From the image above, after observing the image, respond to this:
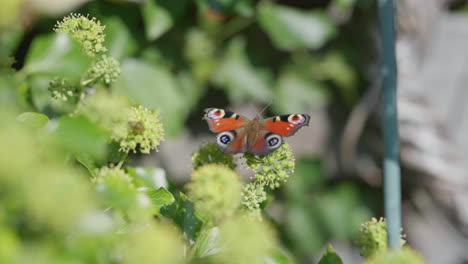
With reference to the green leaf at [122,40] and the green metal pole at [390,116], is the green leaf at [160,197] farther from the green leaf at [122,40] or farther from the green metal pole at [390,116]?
the green leaf at [122,40]

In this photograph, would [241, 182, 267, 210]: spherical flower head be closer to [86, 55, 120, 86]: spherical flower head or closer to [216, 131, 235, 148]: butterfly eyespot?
[216, 131, 235, 148]: butterfly eyespot

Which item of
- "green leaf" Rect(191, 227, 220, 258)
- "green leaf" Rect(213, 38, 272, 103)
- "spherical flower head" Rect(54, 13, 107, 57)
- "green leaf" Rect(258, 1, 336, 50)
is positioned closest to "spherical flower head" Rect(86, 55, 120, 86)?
"spherical flower head" Rect(54, 13, 107, 57)

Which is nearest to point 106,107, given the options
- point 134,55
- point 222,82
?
point 134,55

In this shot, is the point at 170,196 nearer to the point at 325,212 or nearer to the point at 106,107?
the point at 106,107

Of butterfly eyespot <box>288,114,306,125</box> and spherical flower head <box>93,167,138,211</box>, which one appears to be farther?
butterfly eyespot <box>288,114,306,125</box>

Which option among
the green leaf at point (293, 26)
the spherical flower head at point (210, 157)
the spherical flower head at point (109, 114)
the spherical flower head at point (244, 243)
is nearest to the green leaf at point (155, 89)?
the green leaf at point (293, 26)

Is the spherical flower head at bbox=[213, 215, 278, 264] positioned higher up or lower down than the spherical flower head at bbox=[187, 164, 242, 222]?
lower down
